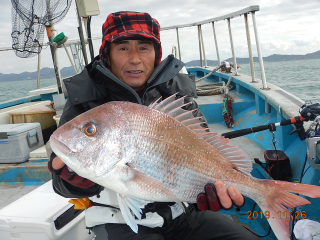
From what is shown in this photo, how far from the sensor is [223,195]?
5.62 feet

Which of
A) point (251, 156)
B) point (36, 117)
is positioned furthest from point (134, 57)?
point (36, 117)

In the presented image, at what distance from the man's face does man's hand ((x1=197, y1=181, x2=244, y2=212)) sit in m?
1.16

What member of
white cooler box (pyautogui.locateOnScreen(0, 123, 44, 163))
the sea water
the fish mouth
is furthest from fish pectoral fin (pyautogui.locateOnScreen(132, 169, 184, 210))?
the sea water

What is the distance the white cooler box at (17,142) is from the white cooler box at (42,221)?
1697 millimetres

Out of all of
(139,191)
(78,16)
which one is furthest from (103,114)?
(78,16)

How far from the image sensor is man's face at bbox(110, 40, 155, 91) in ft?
7.27

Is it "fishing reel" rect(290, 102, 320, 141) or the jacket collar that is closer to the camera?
the jacket collar

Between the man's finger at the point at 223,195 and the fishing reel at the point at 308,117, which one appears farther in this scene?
the fishing reel at the point at 308,117

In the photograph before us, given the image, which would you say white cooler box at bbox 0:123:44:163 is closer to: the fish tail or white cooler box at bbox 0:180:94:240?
white cooler box at bbox 0:180:94:240

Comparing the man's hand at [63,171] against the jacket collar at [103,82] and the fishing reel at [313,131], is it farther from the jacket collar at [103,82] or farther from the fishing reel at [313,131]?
the fishing reel at [313,131]

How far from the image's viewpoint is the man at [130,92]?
2041mm

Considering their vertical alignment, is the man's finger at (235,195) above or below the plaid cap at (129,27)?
below

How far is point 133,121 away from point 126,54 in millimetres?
952

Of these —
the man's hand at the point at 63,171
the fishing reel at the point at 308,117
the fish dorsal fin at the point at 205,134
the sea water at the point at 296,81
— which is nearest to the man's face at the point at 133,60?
the fish dorsal fin at the point at 205,134
